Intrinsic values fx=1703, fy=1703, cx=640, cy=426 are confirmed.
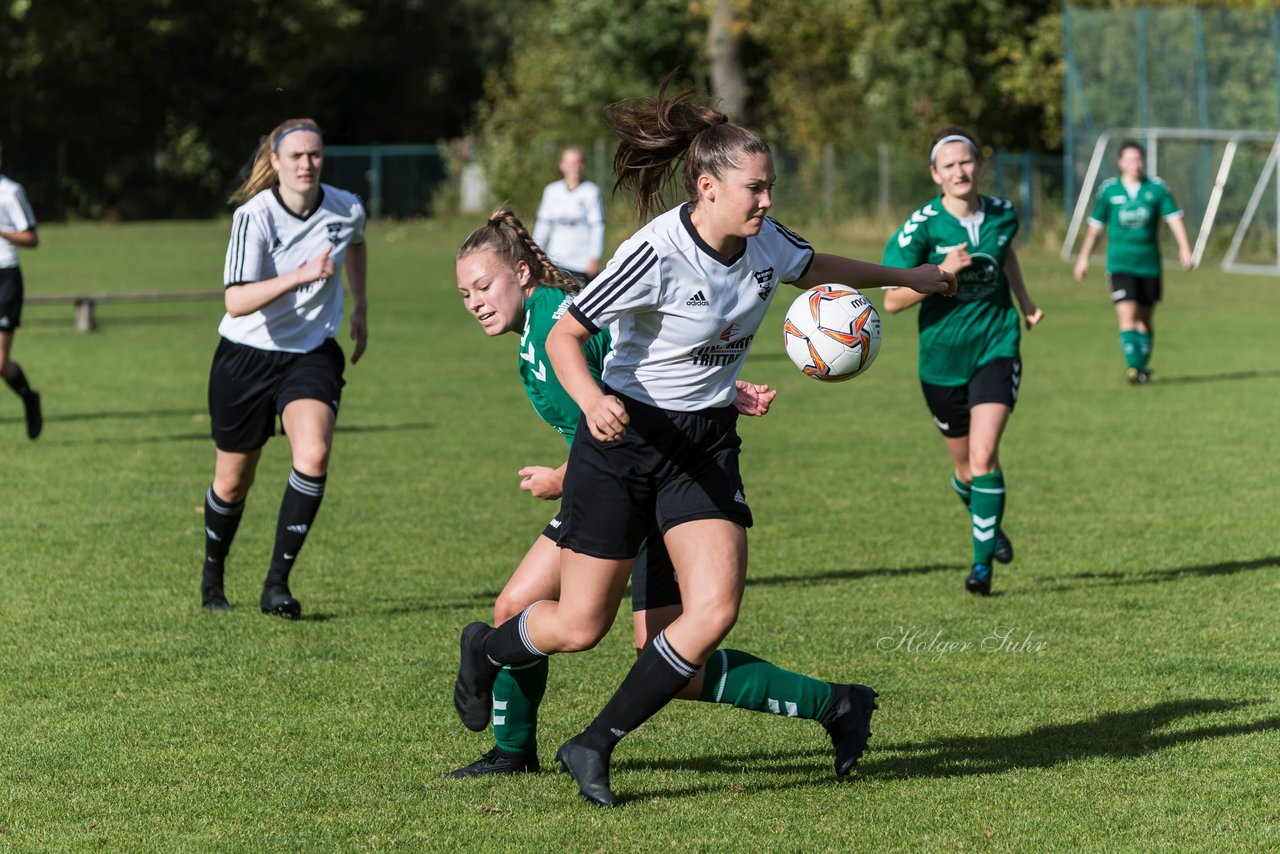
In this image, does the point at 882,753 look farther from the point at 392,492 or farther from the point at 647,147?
the point at 392,492

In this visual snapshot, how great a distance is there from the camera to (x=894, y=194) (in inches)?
1470

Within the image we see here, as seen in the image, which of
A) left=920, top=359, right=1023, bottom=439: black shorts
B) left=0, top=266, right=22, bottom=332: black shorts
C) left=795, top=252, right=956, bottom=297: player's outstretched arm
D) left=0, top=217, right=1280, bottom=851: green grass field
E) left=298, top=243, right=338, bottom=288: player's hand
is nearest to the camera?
left=0, top=217, right=1280, bottom=851: green grass field

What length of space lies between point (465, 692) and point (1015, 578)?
3678 mm

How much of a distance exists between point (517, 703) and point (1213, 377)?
40.2 feet

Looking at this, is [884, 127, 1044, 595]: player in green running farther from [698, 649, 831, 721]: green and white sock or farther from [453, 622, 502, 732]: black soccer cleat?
[453, 622, 502, 732]: black soccer cleat

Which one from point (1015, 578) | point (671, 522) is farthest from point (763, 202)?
point (1015, 578)

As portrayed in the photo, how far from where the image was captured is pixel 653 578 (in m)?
4.89

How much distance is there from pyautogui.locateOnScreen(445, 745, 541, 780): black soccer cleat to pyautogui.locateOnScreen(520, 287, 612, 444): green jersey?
0.97m

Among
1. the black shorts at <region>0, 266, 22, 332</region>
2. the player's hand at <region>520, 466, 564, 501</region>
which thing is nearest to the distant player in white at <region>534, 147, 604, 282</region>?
the black shorts at <region>0, 266, 22, 332</region>

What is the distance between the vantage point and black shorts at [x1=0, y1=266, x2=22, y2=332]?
12.6 meters

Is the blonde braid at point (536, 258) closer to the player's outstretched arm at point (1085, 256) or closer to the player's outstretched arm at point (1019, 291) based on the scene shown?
the player's outstretched arm at point (1019, 291)

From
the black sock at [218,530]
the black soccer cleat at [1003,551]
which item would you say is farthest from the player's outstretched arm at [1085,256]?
the black sock at [218,530]

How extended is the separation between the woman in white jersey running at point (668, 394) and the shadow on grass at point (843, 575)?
10.5 feet

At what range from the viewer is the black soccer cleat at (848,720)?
16.0 feet
